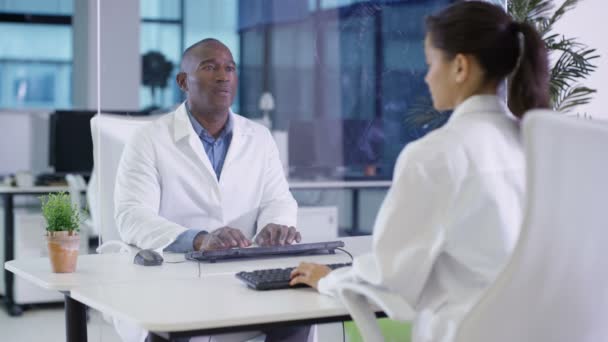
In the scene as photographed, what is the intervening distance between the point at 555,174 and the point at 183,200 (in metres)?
1.69

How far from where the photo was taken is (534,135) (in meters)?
1.38

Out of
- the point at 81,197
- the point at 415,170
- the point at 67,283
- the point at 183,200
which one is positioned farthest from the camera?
the point at 81,197

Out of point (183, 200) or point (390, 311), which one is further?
point (183, 200)

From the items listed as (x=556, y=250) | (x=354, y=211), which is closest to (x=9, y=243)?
(x=354, y=211)

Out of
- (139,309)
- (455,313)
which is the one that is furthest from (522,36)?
(139,309)

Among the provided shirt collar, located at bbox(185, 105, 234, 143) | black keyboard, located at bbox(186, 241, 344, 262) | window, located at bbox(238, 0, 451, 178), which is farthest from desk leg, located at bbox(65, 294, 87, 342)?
window, located at bbox(238, 0, 451, 178)

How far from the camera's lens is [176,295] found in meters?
1.92

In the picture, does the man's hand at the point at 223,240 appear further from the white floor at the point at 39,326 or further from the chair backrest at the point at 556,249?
the white floor at the point at 39,326

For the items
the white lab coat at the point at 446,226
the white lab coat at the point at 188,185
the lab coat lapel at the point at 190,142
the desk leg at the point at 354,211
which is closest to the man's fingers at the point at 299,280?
the white lab coat at the point at 446,226

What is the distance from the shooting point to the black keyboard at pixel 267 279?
1976mm

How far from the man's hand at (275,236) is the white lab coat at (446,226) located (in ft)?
3.11

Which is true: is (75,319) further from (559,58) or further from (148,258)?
(559,58)

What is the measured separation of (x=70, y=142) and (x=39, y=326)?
1.34 m

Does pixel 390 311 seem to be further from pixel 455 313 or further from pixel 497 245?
pixel 497 245
